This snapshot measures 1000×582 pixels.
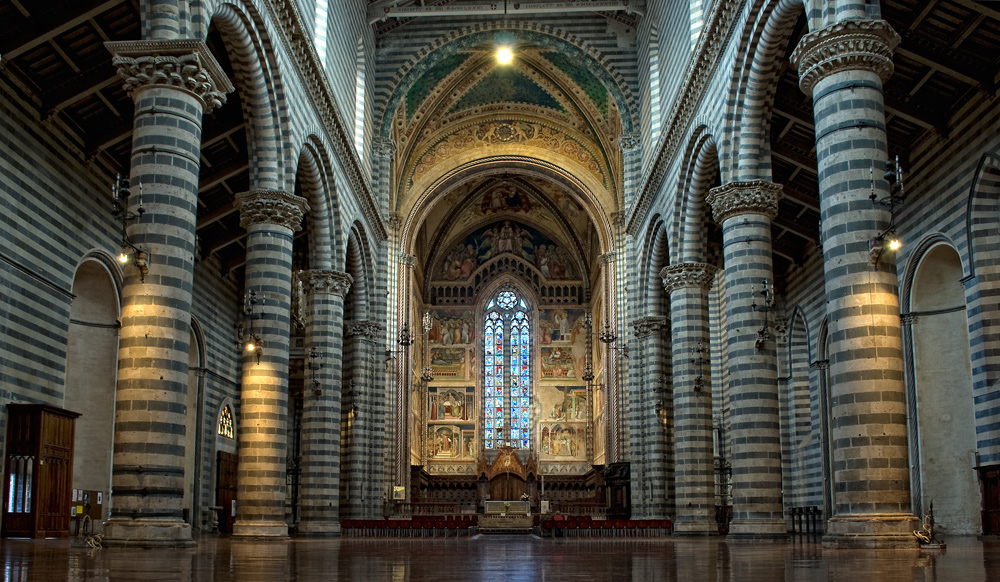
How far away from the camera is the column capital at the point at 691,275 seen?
26.8 meters

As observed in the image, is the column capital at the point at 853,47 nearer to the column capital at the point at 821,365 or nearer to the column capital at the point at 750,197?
the column capital at the point at 750,197

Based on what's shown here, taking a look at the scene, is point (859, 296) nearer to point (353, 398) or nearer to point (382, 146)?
point (353, 398)

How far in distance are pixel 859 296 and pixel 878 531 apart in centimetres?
327

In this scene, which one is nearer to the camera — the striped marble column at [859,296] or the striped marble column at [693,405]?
the striped marble column at [859,296]

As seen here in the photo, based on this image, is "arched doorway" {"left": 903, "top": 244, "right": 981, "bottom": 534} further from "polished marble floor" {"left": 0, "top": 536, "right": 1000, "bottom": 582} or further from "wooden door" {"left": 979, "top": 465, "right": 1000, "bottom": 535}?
"polished marble floor" {"left": 0, "top": 536, "right": 1000, "bottom": 582}

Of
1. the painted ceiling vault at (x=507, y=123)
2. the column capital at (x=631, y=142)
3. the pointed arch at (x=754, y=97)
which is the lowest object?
the pointed arch at (x=754, y=97)

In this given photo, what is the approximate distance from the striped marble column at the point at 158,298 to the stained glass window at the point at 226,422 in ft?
63.1

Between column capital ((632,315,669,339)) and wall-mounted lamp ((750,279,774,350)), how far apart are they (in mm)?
11120

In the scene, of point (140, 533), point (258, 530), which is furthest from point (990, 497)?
point (140, 533)

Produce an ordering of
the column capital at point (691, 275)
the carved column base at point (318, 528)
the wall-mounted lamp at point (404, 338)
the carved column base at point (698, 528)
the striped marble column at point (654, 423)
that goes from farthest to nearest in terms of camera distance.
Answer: the wall-mounted lamp at point (404, 338)
the striped marble column at point (654, 423)
the column capital at point (691, 275)
the carved column base at point (698, 528)
the carved column base at point (318, 528)

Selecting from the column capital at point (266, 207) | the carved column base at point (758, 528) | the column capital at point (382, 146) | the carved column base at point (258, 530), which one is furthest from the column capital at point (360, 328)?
the carved column base at point (758, 528)

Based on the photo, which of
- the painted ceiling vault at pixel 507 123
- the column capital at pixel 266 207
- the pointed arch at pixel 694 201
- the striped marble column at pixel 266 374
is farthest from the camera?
the painted ceiling vault at pixel 507 123

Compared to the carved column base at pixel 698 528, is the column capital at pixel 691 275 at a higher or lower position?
higher

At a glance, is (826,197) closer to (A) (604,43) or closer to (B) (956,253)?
(B) (956,253)
